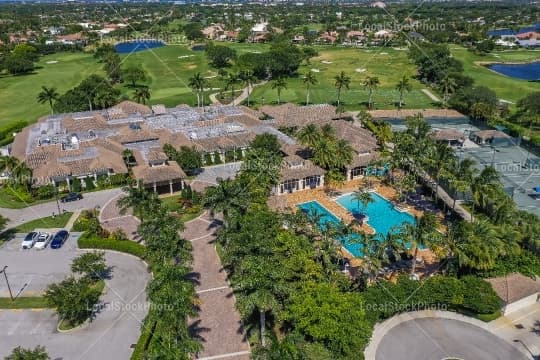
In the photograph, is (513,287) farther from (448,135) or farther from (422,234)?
(448,135)

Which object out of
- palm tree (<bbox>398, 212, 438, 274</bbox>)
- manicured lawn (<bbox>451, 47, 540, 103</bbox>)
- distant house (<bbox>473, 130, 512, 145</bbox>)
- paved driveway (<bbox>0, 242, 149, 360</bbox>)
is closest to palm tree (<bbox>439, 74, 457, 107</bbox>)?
manicured lawn (<bbox>451, 47, 540, 103</bbox>)

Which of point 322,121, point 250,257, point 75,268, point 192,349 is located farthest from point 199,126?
point 192,349

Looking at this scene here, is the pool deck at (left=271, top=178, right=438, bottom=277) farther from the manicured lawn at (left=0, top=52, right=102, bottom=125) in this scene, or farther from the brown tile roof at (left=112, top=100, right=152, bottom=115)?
the manicured lawn at (left=0, top=52, right=102, bottom=125)

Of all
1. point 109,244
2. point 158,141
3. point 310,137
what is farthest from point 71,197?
point 310,137

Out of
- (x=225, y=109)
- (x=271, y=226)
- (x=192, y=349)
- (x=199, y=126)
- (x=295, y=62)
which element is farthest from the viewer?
(x=295, y=62)

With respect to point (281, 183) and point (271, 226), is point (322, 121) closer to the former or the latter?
point (281, 183)

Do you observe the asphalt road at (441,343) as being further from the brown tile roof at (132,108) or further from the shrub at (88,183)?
the brown tile roof at (132,108)
